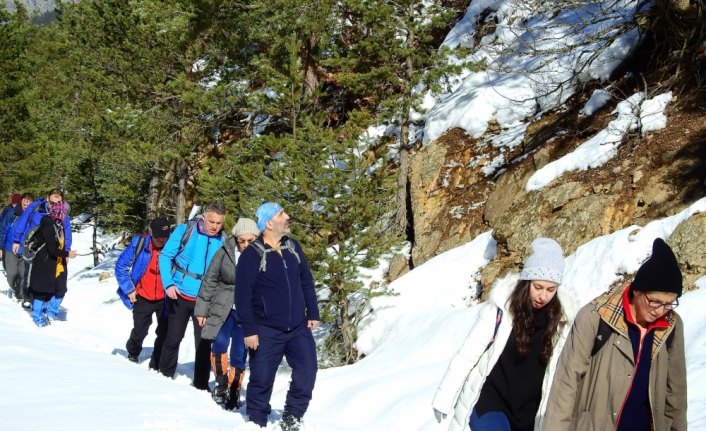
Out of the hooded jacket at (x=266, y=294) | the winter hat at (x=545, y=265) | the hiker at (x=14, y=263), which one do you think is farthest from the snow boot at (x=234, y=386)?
the hiker at (x=14, y=263)

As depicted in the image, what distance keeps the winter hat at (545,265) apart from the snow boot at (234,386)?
4.16m

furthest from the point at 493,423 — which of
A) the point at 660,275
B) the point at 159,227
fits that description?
the point at 159,227

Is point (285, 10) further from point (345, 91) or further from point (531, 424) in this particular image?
point (531, 424)

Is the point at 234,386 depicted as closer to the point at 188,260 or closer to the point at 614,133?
the point at 188,260

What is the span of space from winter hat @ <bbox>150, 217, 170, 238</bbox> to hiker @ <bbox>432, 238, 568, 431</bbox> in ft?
15.3

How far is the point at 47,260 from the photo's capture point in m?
9.84

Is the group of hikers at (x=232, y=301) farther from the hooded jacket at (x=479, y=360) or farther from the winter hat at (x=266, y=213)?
the hooded jacket at (x=479, y=360)

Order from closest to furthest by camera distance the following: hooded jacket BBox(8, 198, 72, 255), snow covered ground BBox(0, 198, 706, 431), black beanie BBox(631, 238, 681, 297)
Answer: black beanie BBox(631, 238, 681, 297)
snow covered ground BBox(0, 198, 706, 431)
hooded jacket BBox(8, 198, 72, 255)

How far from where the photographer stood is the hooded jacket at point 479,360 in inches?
129

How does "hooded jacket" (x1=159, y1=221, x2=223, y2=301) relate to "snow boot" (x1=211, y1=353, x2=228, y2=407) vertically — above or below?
above

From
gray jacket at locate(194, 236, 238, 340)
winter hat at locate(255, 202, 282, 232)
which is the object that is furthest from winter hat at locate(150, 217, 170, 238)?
winter hat at locate(255, 202, 282, 232)

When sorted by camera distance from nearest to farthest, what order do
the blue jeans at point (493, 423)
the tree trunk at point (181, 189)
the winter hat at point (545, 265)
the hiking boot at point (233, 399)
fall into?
the winter hat at point (545, 265) < the blue jeans at point (493, 423) < the hiking boot at point (233, 399) < the tree trunk at point (181, 189)

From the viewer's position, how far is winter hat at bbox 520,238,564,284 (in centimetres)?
321

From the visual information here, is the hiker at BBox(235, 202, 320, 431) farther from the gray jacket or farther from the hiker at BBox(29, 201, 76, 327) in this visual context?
the hiker at BBox(29, 201, 76, 327)
